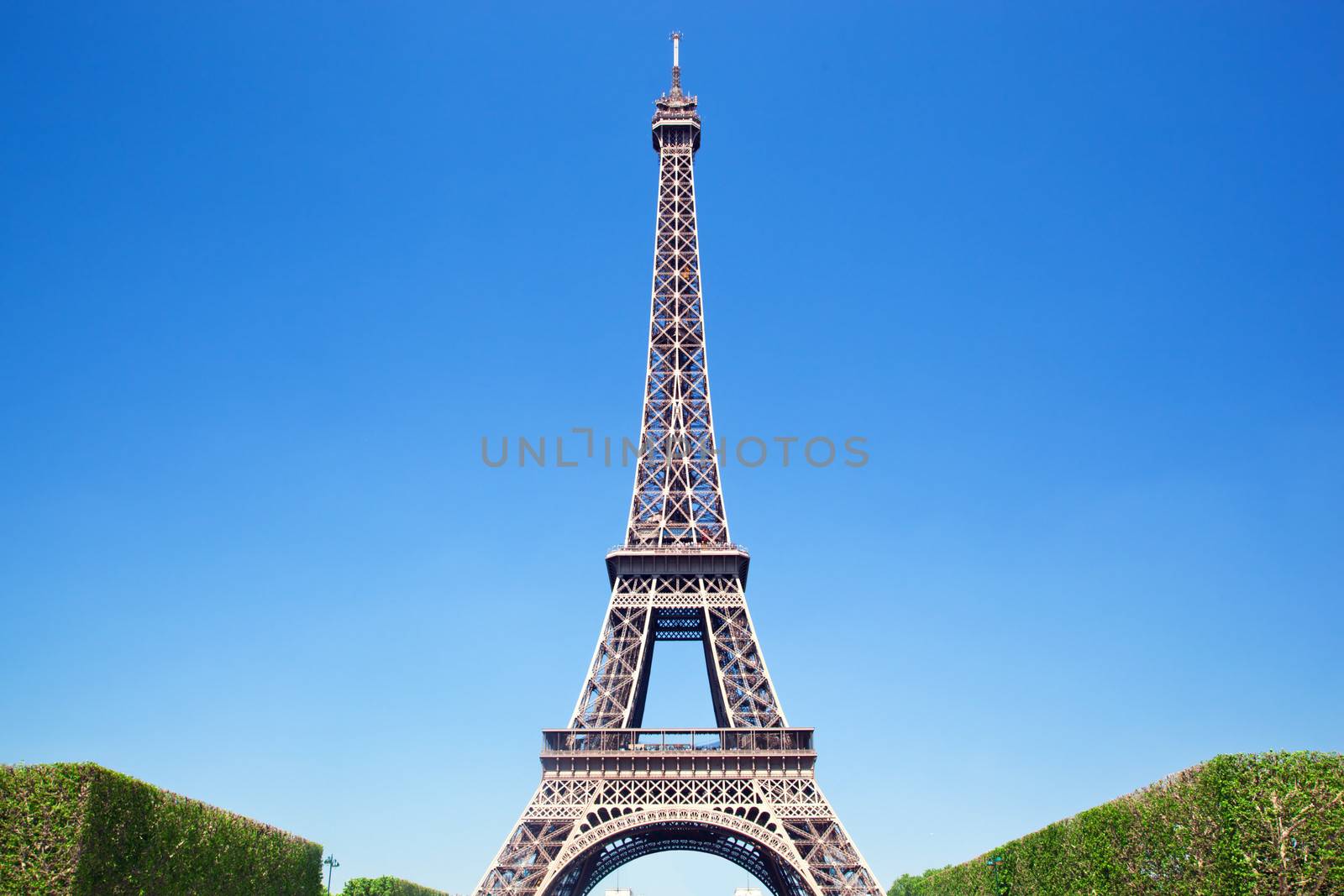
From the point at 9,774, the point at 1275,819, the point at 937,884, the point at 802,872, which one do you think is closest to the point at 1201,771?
the point at 1275,819

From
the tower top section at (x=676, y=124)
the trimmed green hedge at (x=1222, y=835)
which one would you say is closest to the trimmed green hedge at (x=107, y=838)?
the trimmed green hedge at (x=1222, y=835)

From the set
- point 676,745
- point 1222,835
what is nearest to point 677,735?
point 676,745

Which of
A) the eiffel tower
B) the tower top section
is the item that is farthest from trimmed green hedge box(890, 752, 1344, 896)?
the tower top section

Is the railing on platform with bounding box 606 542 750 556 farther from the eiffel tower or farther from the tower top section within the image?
the tower top section

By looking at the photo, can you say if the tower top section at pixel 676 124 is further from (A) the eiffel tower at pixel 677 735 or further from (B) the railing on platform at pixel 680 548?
(B) the railing on platform at pixel 680 548

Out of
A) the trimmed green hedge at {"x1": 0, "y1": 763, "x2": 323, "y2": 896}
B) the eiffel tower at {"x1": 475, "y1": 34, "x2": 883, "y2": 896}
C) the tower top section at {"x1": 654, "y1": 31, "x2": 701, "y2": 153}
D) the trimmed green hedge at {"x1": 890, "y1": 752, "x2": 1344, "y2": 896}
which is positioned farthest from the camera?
the tower top section at {"x1": 654, "y1": 31, "x2": 701, "y2": 153}

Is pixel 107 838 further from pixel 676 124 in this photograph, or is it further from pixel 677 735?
pixel 676 124
